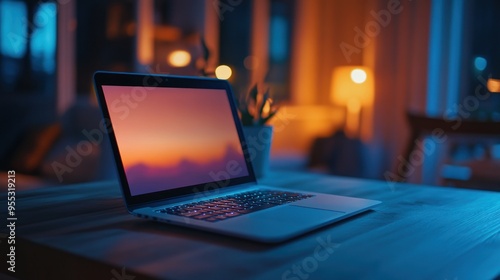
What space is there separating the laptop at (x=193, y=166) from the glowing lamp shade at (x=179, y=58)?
11.3ft

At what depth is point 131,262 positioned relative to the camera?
0.58 metres

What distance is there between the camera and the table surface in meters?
0.57

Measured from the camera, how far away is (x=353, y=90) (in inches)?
201

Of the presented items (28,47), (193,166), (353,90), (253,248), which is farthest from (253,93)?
(353,90)

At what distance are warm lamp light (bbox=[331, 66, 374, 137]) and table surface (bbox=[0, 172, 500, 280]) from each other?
4213mm

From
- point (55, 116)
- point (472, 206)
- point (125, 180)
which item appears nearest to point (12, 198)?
point (125, 180)

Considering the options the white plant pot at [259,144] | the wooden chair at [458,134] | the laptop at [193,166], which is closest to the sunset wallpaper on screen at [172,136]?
the laptop at [193,166]

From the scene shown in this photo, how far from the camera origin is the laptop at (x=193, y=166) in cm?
77

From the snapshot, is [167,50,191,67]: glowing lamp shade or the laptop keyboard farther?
[167,50,191,67]: glowing lamp shade

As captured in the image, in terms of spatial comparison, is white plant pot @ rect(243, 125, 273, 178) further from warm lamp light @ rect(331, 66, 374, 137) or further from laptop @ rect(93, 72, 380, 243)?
warm lamp light @ rect(331, 66, 374, 137)

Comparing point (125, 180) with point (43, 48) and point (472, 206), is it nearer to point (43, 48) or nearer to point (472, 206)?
point (472, 206)

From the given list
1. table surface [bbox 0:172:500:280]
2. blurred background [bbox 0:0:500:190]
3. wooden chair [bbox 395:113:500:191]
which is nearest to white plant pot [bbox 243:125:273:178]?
table surface [bbox 0:172:500:280]

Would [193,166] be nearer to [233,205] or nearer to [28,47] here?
[233,205]

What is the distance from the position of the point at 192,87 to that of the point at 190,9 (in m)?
3.82
